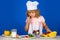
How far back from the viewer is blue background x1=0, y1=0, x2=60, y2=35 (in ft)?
6.46

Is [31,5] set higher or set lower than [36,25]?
higher

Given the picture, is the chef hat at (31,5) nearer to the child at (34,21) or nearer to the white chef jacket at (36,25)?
the child at (34,21)

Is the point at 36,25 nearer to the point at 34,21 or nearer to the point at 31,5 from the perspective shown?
the point at 34,21

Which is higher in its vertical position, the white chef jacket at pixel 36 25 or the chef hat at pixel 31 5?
the chef hat at pixel 31 5

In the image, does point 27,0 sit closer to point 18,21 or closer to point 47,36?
point 18,21

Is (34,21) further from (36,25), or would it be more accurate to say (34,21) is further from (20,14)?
(20,14)

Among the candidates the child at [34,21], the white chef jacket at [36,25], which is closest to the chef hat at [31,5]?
the child at [34,21]

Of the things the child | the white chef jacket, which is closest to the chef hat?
the child

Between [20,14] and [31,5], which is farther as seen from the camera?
[20,14]

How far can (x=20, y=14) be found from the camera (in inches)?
77.9

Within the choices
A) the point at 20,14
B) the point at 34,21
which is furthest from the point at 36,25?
the point at 20,14

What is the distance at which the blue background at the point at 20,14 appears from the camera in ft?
6.46

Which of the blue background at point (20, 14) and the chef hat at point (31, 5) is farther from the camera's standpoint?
the blue background at point (20, 14)

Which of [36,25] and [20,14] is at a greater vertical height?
[20,14]
